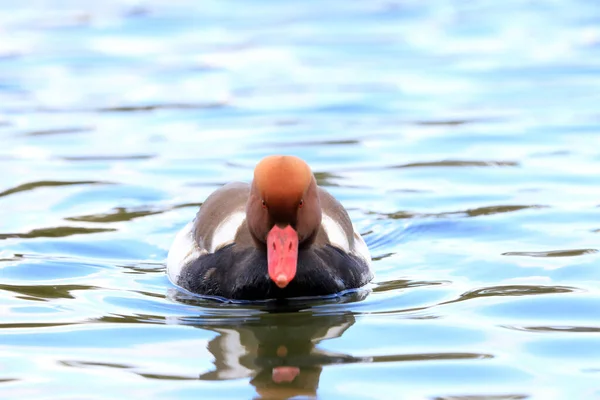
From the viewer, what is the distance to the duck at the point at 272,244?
735cm

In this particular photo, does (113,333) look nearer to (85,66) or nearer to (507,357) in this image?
(507,357)

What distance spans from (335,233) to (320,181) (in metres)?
3.39

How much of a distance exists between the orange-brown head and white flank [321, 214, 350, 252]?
727 millimetres

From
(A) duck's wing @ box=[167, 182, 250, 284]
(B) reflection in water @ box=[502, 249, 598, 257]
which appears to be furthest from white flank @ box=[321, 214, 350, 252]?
(B) reflection in water @ box=[502, 249, 598, 257]

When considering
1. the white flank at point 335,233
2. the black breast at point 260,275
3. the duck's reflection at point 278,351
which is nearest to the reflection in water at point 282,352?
the duck's reflection at point 278,351

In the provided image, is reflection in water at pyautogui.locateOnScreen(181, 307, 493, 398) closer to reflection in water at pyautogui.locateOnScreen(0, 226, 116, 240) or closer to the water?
the water

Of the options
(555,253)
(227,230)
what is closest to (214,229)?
(227,230)

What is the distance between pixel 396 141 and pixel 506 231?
12.4 feet

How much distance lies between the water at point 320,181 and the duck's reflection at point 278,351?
0.02 meters

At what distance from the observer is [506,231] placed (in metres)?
9.78

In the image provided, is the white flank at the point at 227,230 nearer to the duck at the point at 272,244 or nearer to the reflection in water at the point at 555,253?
the duck at the point at 272,244

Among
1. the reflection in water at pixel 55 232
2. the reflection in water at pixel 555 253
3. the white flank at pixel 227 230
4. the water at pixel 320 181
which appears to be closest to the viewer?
the water at pixel 320 181

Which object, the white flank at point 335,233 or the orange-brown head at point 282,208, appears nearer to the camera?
the orange-brown head at point 282,208

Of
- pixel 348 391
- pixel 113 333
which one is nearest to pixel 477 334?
pixel 348 391
